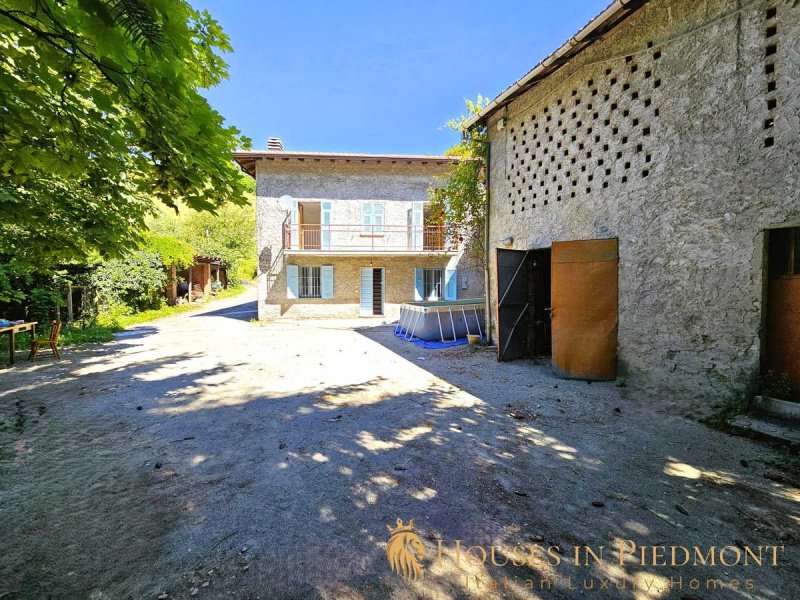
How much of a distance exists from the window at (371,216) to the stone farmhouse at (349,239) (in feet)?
0.15

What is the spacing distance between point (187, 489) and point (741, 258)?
6.11m

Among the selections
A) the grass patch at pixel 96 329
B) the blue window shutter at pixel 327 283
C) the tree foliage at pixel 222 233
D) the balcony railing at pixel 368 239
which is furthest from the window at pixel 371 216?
the tree foliage at pixel 222 233

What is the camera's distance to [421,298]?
1611cm

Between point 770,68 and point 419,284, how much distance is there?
12.9 m

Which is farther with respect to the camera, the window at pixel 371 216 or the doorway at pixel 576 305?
the window at pixel 371 216

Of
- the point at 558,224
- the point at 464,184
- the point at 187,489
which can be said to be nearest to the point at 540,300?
the point at 558,224

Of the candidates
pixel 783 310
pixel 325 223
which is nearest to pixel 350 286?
pixel 325 223

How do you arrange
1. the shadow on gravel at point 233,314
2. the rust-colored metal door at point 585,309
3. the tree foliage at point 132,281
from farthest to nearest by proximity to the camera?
the shadow on gravel at point 233,314, the tree foliage at point 132,281, the rust-colored metal door at point 585,309

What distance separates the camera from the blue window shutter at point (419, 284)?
1599cm

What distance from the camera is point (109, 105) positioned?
203cm

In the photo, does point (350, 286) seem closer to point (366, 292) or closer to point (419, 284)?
point (366, 292)

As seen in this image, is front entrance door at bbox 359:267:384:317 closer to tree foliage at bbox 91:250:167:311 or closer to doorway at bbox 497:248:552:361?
tree foliage at bbox 91:250:167:311

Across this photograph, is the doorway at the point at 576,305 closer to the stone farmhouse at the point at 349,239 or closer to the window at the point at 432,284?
the stone farmhouse at the point at 349,239

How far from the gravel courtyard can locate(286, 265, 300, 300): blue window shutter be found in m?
10.2
